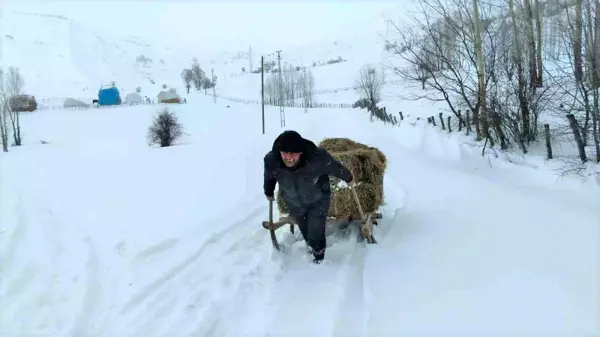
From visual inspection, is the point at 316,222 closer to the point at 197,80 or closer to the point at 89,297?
the point at 89,297

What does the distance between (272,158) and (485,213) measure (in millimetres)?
3993

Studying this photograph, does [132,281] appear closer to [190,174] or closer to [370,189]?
[370,189]

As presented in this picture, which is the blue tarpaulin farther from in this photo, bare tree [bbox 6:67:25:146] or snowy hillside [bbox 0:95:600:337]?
snowy hillside [bbox 0:95:600:337]

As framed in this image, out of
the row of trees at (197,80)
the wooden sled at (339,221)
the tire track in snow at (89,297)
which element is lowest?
the tire track in snow at (89,297)

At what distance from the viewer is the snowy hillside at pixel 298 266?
4.09 metres

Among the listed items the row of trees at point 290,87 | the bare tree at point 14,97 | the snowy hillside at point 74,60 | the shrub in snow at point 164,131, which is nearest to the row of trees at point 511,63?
the shrub in snow at point 164,131

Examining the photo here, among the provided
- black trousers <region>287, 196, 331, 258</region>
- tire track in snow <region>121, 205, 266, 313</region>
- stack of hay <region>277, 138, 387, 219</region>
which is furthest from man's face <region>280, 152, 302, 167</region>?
tire track in snow <region>121, 205, 266, 313</region>

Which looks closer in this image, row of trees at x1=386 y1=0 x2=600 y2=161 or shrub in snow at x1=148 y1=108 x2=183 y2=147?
row of trees at x1=386 y1=0 x2=600 y2=161

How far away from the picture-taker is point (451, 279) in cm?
492

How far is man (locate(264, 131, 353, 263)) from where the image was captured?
5.04 meters

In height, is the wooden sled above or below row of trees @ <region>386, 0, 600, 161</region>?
below

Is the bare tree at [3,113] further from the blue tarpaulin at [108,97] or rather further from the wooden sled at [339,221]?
the wooden sled at [339,221]

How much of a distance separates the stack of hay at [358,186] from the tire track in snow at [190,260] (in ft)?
3.05

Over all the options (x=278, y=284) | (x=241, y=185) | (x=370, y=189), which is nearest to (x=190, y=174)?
(x=241, y=185)
